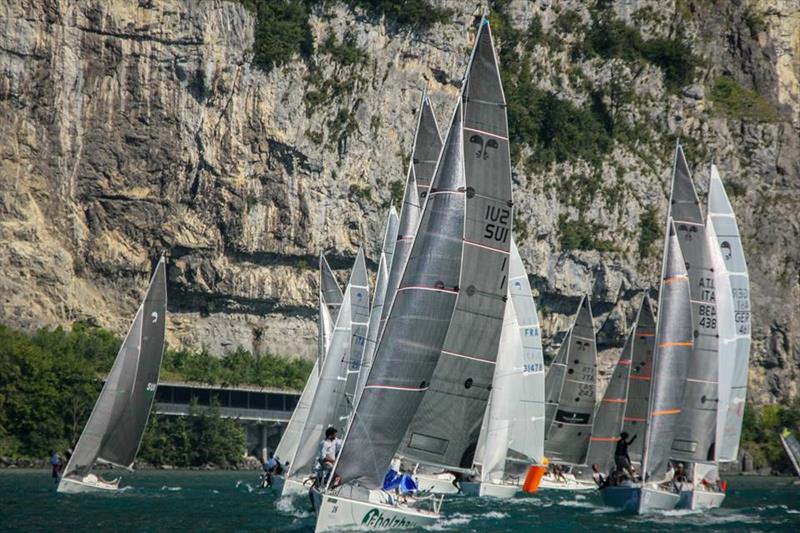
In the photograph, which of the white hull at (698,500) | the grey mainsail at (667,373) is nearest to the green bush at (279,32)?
the grey mainsail at (667,373)

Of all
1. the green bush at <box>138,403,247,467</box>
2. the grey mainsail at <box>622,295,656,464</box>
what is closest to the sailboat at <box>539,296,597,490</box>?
the grey mainsail at <box>622,295,656,464</box>

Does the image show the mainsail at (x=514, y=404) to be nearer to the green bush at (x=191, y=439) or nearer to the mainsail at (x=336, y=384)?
the mainsail at (x=336, y=384)

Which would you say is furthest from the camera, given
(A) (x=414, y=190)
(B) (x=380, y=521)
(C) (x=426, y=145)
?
(C) (x=426, y=145)

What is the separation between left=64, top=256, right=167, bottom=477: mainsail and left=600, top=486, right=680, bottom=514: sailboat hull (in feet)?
57.7

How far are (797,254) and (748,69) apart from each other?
22.3m

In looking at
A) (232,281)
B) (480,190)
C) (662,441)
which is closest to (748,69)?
(232,281)

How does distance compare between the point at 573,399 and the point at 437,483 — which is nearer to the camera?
the point at 437,483

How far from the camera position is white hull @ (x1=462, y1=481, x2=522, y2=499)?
51.8m

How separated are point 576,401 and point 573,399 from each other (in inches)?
6.7

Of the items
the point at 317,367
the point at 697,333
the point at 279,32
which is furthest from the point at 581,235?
the point at 697,333

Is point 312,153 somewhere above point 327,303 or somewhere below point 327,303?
above

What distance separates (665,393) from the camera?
44219 millimetres

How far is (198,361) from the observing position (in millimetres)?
98250

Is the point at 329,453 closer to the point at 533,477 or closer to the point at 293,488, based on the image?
the point at 293,488
